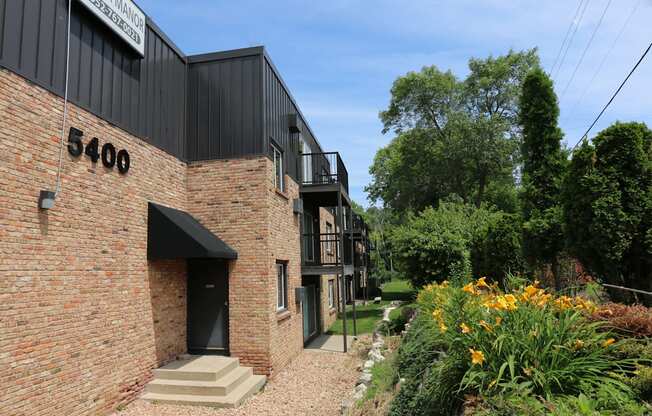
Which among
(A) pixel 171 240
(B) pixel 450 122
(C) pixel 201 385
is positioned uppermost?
(B) pixel 450 122

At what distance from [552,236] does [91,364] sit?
1101 cm

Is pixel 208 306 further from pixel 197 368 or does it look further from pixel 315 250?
pixel 315 250

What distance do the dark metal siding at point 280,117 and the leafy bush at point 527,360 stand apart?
24.6 ft

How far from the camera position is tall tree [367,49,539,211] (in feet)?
100

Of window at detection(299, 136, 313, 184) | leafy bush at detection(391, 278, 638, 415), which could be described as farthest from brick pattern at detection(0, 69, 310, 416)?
leafy bush at detection(391, 278, 638, 415)

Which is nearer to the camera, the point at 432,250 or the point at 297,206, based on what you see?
the point at 297,206

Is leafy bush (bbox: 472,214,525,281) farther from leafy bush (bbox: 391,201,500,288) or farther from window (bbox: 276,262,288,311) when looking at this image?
window (bbox: 276,262,288,311)

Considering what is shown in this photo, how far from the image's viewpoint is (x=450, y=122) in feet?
99.1

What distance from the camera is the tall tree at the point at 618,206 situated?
743 centimetres

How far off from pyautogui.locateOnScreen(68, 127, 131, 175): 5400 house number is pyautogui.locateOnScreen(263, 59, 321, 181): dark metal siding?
353 centimetres

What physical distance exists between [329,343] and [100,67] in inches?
416

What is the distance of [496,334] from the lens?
156 inches

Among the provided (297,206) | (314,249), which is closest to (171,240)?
(297,206)

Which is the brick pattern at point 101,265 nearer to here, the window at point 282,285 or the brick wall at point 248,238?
the brick wall at point 248,238
